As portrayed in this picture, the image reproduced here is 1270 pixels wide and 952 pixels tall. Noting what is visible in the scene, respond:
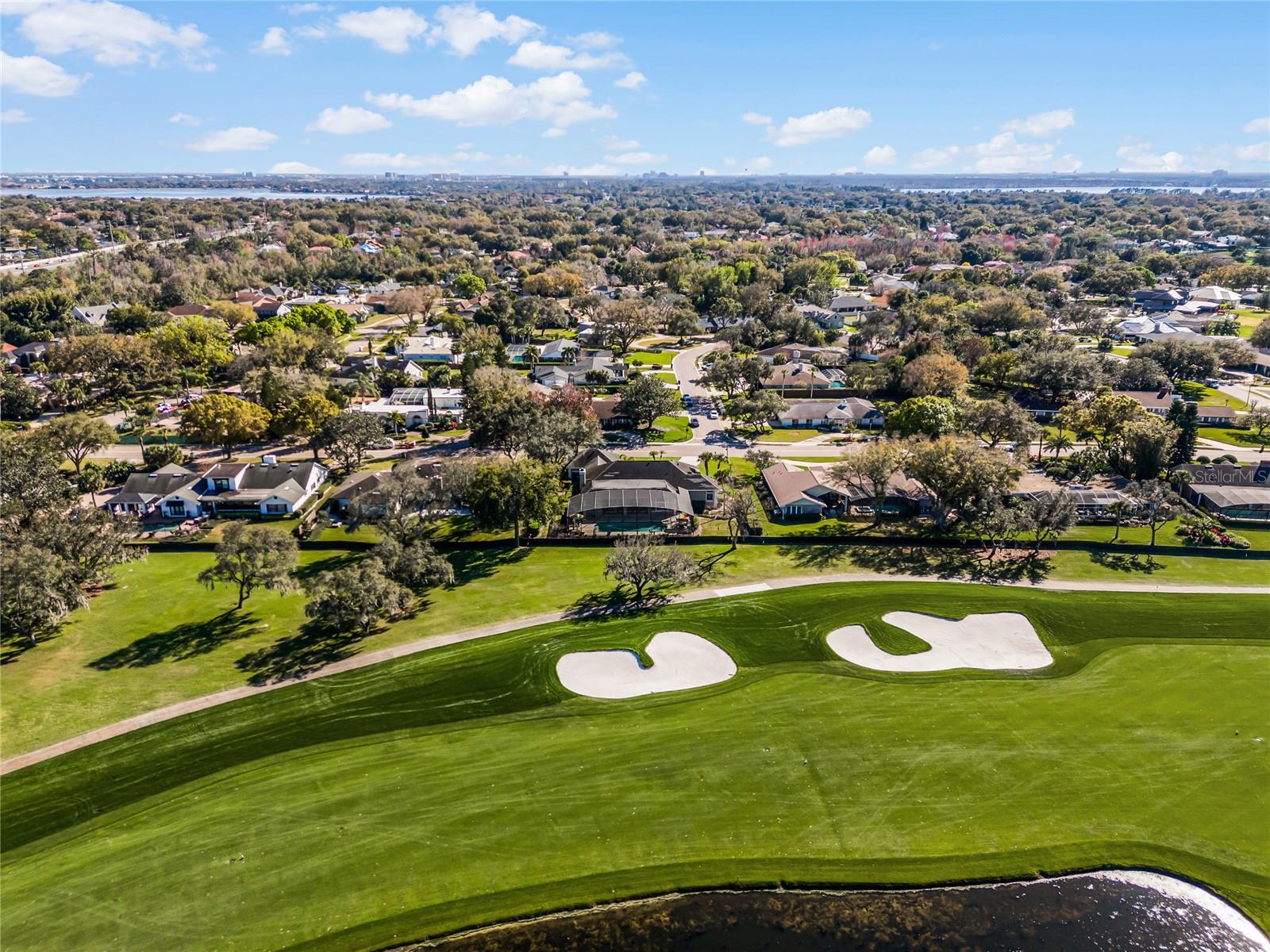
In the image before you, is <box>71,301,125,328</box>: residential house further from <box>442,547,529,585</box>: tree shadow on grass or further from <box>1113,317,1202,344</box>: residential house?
<box>1113,317,1202,344</box>: residential house

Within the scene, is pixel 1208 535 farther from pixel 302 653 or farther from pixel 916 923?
pixel 302 653

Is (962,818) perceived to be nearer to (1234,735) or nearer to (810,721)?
(810,721)

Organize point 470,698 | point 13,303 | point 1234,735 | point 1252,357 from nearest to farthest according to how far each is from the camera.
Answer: point 1234,735 < point 470,698 < point 1252,357 < point 13,303

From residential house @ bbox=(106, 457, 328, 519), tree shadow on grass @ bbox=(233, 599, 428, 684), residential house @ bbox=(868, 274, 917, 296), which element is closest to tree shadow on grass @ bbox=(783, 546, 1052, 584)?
tree shadow on grass @ bbox=(233, 599, 428, 684)

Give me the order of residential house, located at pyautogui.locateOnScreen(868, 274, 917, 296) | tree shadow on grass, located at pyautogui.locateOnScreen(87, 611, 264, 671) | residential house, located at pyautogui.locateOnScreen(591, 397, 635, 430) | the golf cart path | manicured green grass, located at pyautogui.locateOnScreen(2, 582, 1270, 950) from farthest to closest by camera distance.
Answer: residential house, located at pyautogui.locateOnScreen(868, 274, 917, 296), residential house, located at pyautogui.locateOnScreen(591, 397, 635, 430), tree shadow on grass, located at pyautogui.locateOnScreen(87, 611, 264, 671), the golf cart path, manicured green grass, located at pyautogui.locateOnScreen(2, 582, 1270, 950)

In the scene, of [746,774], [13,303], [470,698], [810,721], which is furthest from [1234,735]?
[13,303]

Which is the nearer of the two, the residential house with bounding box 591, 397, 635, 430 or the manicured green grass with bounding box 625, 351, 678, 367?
the residential house with bounding box 591, 397, 635, 430

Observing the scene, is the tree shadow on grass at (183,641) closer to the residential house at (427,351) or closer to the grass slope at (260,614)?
the grass slope at (260,614)
